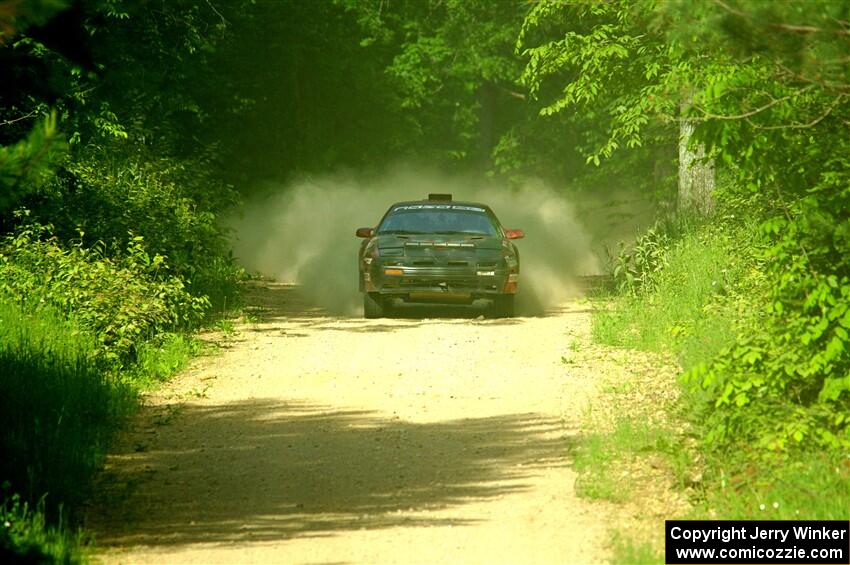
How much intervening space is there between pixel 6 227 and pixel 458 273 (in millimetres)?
6537

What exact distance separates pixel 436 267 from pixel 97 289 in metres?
6.32

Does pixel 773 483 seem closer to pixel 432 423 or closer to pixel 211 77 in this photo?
pixel 432 423

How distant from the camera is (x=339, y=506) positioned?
9.25m

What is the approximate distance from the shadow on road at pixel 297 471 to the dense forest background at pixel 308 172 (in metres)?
0.50

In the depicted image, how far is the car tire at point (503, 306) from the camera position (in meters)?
21.6

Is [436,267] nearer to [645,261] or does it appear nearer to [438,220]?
[438,220]

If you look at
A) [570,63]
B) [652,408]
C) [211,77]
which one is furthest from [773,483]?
[211,77]

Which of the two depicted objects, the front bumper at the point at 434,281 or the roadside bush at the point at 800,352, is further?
the front bumper at the point at 434,281

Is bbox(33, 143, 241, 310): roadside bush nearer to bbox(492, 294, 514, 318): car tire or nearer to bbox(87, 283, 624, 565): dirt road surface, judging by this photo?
bbox(87, 283, 624, 565): dirt road surface

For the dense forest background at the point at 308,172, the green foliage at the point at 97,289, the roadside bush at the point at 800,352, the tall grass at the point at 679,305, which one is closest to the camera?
the dense forest background at the point at 308,172

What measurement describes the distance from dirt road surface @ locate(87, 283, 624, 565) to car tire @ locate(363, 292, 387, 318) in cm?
337

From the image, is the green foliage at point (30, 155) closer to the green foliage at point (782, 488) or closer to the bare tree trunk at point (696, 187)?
the green foliage at point (782, 488)

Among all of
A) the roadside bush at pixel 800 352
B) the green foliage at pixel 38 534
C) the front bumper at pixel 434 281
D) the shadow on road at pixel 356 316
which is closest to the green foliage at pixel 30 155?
the green foliage at pixel 38 534

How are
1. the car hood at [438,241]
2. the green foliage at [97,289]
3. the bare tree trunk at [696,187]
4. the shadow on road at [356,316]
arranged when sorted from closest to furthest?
1. the green foliage at [97,289]
2. the shadow on road at [356,316]
3. the car hood at [438,241]
4. the bare tree trunk at [696,187]
